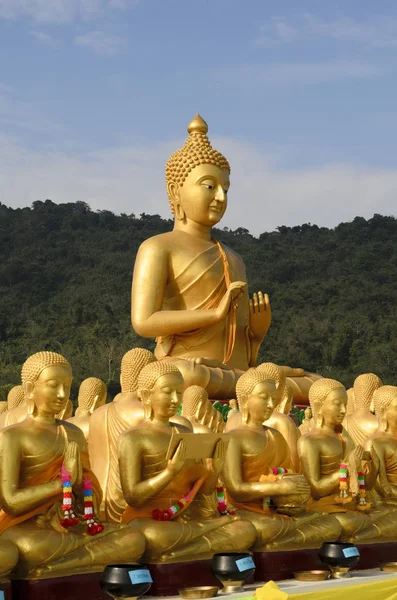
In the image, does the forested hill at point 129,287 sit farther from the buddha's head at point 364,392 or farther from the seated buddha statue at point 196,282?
the buddha's head at point 364,392

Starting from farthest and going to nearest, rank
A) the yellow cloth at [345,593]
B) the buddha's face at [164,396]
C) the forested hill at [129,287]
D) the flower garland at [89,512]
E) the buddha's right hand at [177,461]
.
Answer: the forested hill at [129,287], the buddha's face at [164,396], the buddha's right hand at [177,461], the flower garland at [89,512], the yellow cloth at [345,593]

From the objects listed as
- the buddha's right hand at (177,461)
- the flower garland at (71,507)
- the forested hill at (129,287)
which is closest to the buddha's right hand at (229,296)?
the buddha's right hand at (177,461)

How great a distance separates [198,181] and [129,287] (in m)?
23.3

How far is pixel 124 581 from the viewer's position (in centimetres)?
571

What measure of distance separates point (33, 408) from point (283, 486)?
1.78m

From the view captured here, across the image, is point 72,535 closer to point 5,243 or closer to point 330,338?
point 330,338

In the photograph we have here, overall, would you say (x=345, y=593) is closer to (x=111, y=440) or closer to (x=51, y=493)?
(x=51, y=493)

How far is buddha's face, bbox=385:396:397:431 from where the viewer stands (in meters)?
8.39

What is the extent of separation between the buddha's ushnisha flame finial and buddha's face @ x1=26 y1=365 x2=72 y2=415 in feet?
18.1

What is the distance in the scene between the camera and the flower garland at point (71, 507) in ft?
19.7

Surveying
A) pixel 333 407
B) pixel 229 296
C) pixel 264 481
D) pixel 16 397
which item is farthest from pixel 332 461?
pixel 16 397

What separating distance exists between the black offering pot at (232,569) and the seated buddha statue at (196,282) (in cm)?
466

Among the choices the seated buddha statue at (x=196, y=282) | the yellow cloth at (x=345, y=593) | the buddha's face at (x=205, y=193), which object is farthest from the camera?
the buddha's face at (x=205, y=193)

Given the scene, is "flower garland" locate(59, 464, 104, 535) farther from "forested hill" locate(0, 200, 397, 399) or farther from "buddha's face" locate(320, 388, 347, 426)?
"forested hill" locate(0, 200, 397, 399)
